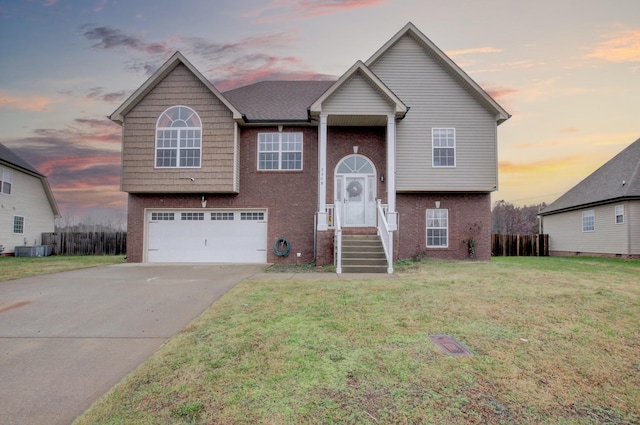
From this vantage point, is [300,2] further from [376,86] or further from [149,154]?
[149,154]

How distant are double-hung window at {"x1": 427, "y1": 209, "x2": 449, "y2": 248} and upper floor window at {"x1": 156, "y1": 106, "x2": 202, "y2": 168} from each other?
1020 cm

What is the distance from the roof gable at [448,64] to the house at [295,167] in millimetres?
57

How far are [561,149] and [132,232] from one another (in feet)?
72.2

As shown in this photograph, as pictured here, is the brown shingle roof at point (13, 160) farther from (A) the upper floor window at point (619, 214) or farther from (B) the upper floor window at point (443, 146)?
(A) the upper floor window at point (619, 214)

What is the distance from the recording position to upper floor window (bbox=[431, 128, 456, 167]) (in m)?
15.7

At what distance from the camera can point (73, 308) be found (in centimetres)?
719

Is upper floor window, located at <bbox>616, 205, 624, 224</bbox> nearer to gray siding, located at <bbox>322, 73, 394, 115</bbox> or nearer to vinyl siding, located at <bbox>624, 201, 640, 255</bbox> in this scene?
vinyl siding, located at <bbox>624, 201, 640, 255</bbox>

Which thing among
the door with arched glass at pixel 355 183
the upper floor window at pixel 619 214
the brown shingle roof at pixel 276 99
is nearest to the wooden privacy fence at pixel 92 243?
the brown shingle roof at pixel 276 99

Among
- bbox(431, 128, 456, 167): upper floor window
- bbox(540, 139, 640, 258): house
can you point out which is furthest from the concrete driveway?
bbox(540, 139, 640, 258): house

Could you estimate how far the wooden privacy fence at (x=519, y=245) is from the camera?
78.9ft

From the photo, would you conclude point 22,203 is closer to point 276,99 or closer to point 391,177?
point 276,99

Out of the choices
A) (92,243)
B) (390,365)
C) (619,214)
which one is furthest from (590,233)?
(92,243)

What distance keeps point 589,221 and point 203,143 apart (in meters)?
22.9

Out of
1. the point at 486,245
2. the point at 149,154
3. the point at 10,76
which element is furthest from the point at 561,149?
the point at 10,76
